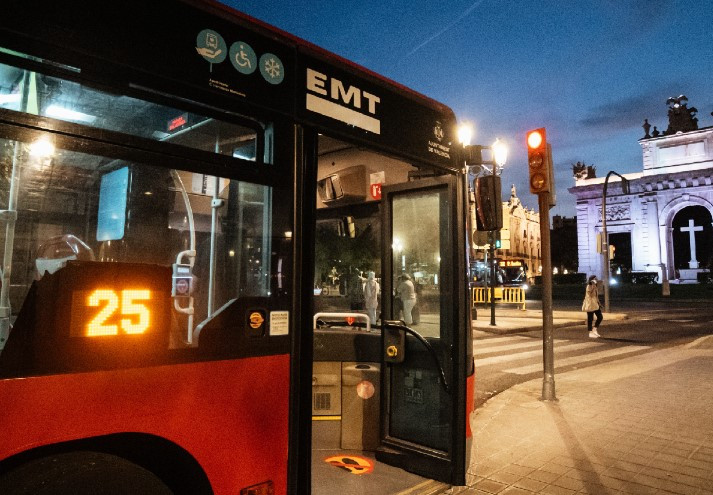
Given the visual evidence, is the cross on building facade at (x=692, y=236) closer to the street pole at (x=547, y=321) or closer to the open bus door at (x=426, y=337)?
the street pole at (x=547, y=321)

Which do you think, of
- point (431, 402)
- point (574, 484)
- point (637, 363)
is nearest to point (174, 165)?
point (431, 402)

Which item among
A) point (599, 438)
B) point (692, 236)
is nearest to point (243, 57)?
point (599, 438)

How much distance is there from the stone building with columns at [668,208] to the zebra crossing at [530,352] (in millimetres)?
46604

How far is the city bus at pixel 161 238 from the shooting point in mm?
1881

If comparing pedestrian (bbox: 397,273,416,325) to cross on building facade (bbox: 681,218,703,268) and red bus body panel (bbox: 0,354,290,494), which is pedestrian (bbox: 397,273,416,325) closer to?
red bus body panel (bbox: 0,354,290,494)

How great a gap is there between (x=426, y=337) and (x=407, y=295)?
410mm

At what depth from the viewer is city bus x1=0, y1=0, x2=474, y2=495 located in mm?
1881

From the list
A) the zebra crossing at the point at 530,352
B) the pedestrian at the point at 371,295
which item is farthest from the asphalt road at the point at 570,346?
the pedestrian at the point at 371,295

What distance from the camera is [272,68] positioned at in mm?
2596

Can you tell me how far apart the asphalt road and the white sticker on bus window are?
196 inches

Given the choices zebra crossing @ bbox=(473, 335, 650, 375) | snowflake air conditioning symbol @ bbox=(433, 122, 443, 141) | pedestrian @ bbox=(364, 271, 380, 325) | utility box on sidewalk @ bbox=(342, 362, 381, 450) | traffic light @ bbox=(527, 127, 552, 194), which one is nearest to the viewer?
snowflake air conditioning symbol @ bbox=(433, 122, 443, 141)

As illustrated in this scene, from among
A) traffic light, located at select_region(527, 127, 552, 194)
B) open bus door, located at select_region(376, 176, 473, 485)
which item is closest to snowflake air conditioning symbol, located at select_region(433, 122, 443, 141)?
open bus door, located at select_region(376, 176, 473, 485)

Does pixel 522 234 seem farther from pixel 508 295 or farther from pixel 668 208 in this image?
pixel 508 295

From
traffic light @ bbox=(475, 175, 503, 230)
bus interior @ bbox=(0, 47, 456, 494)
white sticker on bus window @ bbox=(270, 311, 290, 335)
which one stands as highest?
traffic light @ bbox=(475, 175, 503, 230)
